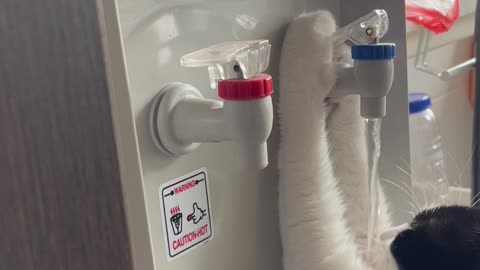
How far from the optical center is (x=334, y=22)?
57cm

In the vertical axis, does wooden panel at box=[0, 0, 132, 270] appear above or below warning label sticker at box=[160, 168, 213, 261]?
above

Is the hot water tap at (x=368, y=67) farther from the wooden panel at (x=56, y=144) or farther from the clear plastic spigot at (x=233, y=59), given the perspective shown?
the wooden panel at (x=56, y=144)

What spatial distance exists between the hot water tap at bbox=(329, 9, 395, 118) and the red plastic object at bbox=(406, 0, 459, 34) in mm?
325

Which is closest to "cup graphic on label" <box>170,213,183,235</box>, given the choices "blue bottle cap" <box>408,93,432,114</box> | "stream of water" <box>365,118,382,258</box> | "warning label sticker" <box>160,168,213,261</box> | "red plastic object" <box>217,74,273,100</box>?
"warning label sticker" <box>160,168,213,261</box>

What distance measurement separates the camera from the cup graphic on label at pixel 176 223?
450mm

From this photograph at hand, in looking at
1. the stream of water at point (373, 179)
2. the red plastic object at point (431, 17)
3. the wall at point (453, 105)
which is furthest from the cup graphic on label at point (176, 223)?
the wall at point (453, 105)

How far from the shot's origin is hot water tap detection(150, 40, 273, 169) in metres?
0.39

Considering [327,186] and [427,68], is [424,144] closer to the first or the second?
[427,68]

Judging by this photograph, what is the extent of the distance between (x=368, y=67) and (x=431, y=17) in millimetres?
396

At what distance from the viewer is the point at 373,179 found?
1.93ft

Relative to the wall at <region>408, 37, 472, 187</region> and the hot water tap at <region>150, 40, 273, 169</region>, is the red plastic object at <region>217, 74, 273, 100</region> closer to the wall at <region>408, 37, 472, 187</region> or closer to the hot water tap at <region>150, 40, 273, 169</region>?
the hot water tap at <region>150, 40, 273, 169</region>

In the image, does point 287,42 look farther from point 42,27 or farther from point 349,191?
point 42,27

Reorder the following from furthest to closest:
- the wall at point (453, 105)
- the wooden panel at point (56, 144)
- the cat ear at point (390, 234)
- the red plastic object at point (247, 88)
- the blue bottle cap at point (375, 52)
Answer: the wall at point (453, 105), the cat ear at point (390, 234), the blue bottle cap at point (375, 52), the red plastic object at point (247, 88), the wooden panel at point (56, 144)

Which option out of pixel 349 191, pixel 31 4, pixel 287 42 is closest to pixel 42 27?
pixel 31 4
